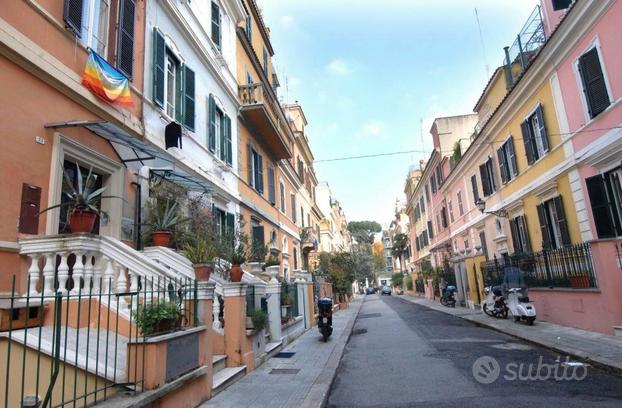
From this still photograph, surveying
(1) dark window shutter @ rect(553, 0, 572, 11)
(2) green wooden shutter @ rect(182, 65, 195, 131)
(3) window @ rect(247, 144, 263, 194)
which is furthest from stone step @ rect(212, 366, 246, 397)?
(1) dark window shutter @ rect(553, 0, 572, 11)

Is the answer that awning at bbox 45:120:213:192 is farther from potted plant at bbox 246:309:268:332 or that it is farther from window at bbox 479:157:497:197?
window at bbox 479:157:497:197

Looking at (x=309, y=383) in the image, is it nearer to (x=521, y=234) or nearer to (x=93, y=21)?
(x=93, y=21)

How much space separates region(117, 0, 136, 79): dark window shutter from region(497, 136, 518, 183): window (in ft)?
45.2

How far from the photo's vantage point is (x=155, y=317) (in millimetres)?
4816

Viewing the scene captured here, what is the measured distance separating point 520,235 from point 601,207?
6.28 meters

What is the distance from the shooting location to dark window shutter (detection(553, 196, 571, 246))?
41.3 ft

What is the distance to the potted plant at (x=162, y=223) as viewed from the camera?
794cm

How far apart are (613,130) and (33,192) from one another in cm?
1192

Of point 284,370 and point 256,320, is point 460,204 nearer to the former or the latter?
point 256,320

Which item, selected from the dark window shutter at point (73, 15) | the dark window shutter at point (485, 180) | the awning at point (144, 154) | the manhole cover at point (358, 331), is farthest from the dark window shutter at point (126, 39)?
the dark window shutter at point (485, 180)

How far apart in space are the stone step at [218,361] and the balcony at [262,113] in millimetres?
9626

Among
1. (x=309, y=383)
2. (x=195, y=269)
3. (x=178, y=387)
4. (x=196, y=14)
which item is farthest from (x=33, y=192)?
(x=196, y=14)

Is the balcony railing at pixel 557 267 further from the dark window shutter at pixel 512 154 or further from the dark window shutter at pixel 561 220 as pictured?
the dark window shutter at pixel 512 154

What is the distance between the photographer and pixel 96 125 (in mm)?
6602
